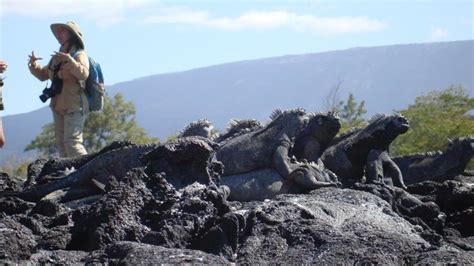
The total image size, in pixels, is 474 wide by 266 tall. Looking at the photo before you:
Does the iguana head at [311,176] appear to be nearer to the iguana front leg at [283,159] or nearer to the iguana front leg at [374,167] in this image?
the iguana front leg at [283,159]

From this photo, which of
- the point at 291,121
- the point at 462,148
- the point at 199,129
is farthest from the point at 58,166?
the point at 462,148

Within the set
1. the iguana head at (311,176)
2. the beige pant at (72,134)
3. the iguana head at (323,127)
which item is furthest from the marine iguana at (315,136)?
the beige pant at (72,134)

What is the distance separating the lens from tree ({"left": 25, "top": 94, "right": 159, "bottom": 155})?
3759 centimetres

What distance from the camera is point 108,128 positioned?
38375mm

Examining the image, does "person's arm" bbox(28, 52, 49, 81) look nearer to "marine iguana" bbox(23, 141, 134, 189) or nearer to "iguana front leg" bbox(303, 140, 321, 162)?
"marine iguana" bbox(23, 141, 134, 189)

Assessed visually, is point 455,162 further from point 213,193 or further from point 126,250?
point 126,250

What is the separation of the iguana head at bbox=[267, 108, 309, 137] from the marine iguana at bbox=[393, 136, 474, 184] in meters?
1.55

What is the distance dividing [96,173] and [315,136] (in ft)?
7.59

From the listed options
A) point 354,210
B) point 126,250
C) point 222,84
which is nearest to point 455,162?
point 354,210

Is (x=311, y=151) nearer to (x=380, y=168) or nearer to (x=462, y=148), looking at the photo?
(x=380, y=168)

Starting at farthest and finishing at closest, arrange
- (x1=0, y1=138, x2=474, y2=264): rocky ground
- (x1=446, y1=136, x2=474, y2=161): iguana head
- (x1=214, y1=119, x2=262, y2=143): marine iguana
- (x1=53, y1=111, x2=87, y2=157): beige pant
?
(x1=53, y1=111, x2=87, y2=157): beige pant → (x1=446, y1=136, x2=474, y2=161): iguana head → (x1=214, y1=119, x2=262, y2=143): marine iguana → (x1=0, y1=138, x2=474, y2=264): rocky ground

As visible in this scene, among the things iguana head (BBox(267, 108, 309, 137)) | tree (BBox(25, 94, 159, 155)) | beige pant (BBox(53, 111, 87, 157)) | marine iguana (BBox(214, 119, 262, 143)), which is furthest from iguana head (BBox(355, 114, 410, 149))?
tree (BBox(25, 94, 159, 155))

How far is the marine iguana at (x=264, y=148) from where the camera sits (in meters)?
10.4

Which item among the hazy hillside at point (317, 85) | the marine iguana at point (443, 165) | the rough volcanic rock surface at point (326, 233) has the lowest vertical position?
the hazy hillside at point (317, 85)
